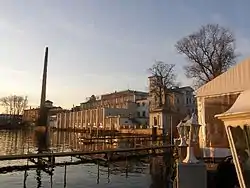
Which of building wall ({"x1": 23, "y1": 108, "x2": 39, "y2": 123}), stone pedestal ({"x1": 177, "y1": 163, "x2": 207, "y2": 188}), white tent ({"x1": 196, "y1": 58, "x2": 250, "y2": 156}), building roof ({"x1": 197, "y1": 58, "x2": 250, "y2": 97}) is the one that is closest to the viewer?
stone pedestal ({"x1": 177, "y1": 163, "x2": 207, "y2": 188})

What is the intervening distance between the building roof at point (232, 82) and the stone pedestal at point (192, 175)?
8.07 m

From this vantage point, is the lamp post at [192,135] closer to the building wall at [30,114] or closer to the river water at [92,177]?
the river water at [92,177]

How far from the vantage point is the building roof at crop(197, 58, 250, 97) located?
1505 centimetres

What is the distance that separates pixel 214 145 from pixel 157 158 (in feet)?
41.2

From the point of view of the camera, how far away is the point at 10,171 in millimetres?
21984

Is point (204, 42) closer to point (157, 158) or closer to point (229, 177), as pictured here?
point (157, 158)

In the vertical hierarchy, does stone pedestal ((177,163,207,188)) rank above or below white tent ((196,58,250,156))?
below

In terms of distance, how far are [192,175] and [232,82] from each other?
29.4 ft

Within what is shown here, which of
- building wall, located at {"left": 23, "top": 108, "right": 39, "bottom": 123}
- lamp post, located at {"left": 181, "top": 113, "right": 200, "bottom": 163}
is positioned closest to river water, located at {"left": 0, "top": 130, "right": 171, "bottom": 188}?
lamp post, located at {"left": 181, "top": 113, "right": 200, "bottom": 163}

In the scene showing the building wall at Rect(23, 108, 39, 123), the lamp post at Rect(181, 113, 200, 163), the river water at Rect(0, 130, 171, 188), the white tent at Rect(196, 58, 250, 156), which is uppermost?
the building wall at Rect(23, 108, 39, 123)

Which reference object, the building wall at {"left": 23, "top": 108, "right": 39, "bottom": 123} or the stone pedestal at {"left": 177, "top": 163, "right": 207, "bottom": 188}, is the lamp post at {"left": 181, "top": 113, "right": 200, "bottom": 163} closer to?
the stone pedestal at {"left": 177, "top": 163, "right": 207, "bottom": 188}

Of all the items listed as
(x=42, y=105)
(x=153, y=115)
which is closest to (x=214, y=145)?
(x=153, y=115)

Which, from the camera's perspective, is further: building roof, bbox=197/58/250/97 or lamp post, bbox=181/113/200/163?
building roof, bbox=197/58/250/97

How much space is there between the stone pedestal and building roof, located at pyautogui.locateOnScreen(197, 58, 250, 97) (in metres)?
8.07
